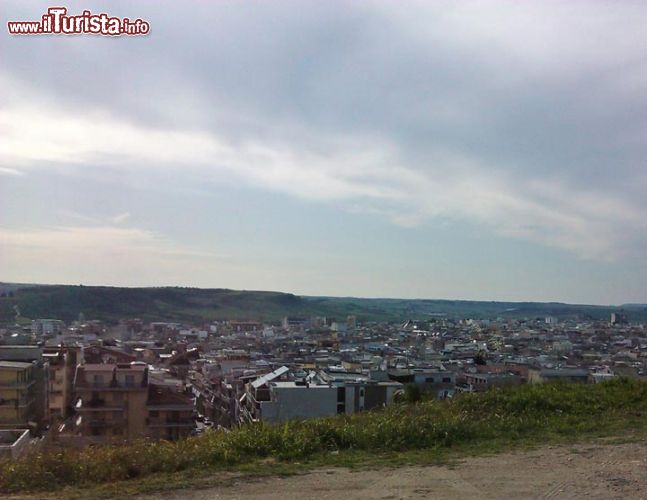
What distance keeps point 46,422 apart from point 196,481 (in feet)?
51.0

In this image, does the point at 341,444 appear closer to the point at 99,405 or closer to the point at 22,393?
the point at 22,393

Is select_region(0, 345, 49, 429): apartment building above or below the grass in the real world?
below

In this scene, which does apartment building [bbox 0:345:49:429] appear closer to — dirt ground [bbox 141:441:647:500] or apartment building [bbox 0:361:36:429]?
apartment building [bbox 0:361:36:429]

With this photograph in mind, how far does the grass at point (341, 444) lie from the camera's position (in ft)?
19.0

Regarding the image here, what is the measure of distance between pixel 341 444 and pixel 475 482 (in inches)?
69.4

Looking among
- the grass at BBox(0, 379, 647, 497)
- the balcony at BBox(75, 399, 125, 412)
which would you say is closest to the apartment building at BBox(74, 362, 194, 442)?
the balcony at BBox(75, 399, 125, 412)

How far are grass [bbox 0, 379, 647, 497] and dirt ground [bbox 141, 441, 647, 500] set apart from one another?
33 centimetres

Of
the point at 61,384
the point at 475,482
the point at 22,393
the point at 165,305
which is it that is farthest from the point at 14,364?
the point at 165,305

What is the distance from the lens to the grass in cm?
578

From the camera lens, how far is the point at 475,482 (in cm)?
570

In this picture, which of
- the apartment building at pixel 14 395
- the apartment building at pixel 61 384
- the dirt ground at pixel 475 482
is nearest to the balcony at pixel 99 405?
the apartment building at pixel 61 384

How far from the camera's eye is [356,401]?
2542cm

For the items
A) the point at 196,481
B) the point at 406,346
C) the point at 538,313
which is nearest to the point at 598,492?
the point at 196,481

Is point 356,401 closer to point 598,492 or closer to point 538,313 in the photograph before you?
point 598,492
